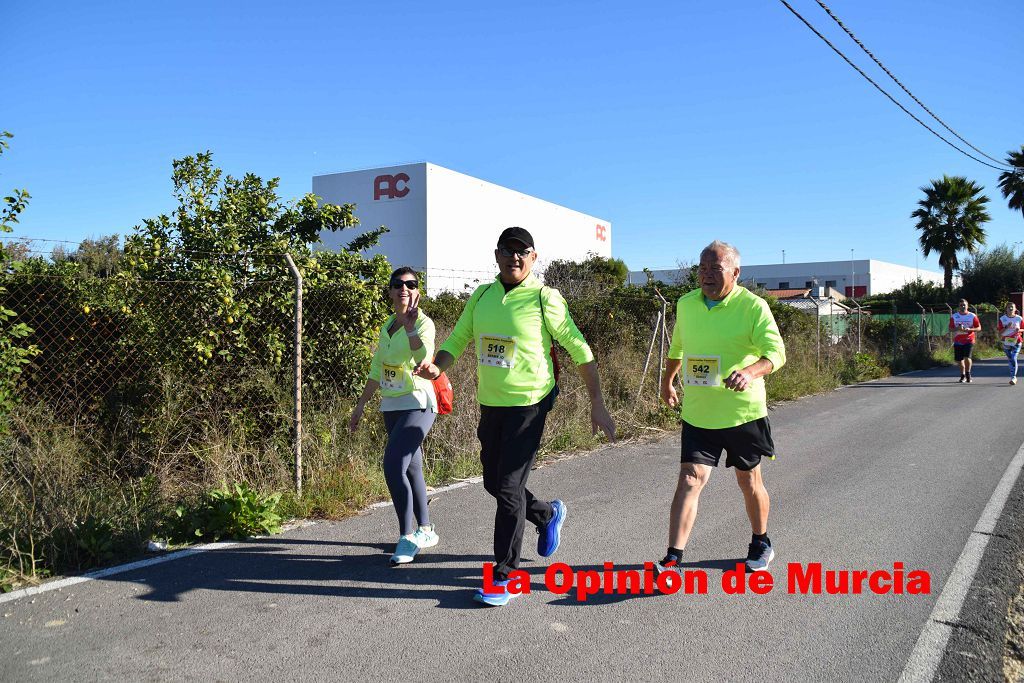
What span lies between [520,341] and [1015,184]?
1631 inches

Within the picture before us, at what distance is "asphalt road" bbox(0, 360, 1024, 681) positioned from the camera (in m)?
3.26

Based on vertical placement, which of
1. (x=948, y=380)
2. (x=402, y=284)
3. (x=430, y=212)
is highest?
(x=430, y=212)

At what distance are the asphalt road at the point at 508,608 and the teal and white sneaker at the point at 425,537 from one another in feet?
0.26

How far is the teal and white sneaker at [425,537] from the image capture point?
475 cm

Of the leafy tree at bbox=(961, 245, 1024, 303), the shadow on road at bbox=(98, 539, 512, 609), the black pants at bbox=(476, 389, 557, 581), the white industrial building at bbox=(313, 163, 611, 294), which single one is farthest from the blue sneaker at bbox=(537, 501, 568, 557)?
the leafy tree at bbox=(961, 245, 1024, 303)

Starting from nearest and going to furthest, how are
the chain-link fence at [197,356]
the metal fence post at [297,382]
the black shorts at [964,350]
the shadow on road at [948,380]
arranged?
the metal fence post at [297,382], the chain-link fence at [197,356], the shadow on road at [948,380], the black shorts at [964,350]

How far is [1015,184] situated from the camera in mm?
36625

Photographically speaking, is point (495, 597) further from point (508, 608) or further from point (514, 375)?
point (514, 375)

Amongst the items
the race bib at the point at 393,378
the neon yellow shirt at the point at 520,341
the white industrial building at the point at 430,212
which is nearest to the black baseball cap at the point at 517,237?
the neon yellow shirt at the point at 520,341

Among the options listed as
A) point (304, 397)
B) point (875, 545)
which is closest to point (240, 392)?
point (304, 397)

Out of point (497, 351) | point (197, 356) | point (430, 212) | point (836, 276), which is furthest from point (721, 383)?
point (836, 276)

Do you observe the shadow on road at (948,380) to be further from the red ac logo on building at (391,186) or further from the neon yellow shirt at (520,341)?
the red ac logo on building at (391,186)

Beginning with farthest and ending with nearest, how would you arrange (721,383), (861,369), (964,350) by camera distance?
(861,369), (964,350), (721,383)

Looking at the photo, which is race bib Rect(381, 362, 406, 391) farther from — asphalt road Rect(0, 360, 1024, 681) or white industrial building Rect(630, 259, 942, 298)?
white industrial building Rect(630, 259, 942, 298)
